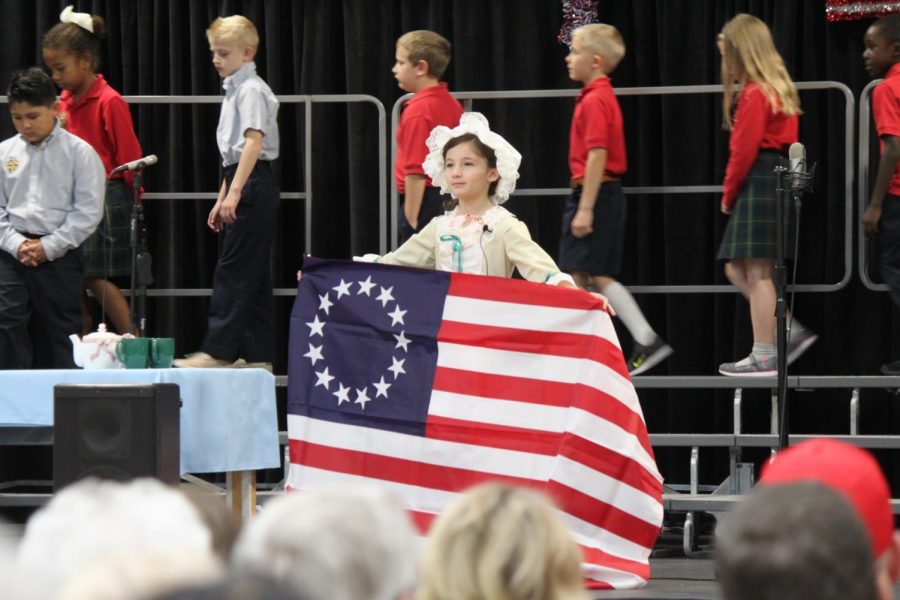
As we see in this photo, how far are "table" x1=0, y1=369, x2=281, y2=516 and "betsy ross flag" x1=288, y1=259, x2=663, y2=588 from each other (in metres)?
0.26

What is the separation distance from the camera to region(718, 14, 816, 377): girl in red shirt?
6625 mm

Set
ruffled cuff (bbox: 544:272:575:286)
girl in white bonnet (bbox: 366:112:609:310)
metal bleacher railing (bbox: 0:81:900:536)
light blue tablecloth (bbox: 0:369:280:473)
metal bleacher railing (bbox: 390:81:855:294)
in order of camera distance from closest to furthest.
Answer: light blue tablecloth (bbox: 0:369:280:473) → ruffled cuff (bbox: 544:272:575:286) → girl in white bonnet (bbox: 366:112:609:310) → metal bleacher railing (bbox: 0:81:900:536) → metal bleacher railing (bbox: 390:81:855:294)

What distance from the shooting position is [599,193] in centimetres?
685

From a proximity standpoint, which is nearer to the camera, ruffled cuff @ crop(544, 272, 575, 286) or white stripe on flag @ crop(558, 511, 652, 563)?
white stripe on flag @ crop(558, 511, 652, 563)

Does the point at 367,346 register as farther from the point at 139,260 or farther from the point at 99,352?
the point at 139,260

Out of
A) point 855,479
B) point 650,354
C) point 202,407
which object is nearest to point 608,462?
point 202,407

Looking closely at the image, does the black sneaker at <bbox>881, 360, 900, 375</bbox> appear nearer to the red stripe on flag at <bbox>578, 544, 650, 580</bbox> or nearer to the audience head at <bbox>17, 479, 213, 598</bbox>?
the red stripe on flag at <bbox>578, 544, 650, 580</bbox>

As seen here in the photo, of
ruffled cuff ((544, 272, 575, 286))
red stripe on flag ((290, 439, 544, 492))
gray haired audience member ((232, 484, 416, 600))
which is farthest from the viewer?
ruffled cuff ((544, 272, 575, 286))

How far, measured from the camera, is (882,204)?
266 inches

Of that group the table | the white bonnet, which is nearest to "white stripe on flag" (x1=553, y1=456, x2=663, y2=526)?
the table

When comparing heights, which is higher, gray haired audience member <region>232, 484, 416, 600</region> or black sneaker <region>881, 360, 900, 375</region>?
gray haired audience member <region>232, 484, 416, 600</region>

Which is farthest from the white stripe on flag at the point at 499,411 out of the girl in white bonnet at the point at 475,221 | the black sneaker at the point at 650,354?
the black sneaker at the point at 650,354

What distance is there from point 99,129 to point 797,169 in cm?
333

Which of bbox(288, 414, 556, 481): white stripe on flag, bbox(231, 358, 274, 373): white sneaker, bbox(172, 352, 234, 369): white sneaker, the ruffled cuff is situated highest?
the ruffled cuff
